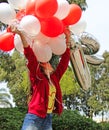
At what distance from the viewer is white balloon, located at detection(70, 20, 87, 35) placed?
16.4 feet

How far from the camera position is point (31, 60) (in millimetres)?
4453

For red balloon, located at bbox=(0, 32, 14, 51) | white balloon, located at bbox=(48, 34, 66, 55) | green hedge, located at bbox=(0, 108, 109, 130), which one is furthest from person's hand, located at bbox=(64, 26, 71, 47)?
green hedge, located at bbox=(0, 108, 109, 130)

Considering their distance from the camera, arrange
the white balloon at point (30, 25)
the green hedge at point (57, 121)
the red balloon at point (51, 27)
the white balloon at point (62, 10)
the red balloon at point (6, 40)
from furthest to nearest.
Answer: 1. the green hedge at point (57, 121)
2. the red balloon at point (6, 40)
3. the white balloon at point (62, 10)
4. the red balloon at point (51, 27)
5. the white balloon at point (30, 25)

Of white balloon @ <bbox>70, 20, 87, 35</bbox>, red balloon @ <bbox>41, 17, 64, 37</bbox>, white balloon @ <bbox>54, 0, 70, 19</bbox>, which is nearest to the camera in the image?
red balloon @ <bbox>41, 17, 64, 37</bbox>

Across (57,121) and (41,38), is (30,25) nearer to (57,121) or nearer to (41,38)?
(41,38)

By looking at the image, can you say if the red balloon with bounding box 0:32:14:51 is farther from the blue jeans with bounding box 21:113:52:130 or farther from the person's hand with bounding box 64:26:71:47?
the blue jeans with bounding box 21:113:52:130

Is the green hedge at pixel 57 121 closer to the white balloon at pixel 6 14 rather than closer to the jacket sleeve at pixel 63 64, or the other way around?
the jacket sleeve at pixel 63 64

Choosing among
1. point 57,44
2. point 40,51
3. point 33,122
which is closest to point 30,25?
point 40,51

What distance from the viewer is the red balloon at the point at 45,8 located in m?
4.43

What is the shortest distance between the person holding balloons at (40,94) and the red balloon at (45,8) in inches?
10.9

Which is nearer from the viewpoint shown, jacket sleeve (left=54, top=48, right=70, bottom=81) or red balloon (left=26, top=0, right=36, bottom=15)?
red balloon (left=26, top=0, right=36, bottom=15)

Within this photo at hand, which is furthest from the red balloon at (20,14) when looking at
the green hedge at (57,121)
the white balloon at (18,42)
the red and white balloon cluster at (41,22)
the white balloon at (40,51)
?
the green hedge at (57,121)

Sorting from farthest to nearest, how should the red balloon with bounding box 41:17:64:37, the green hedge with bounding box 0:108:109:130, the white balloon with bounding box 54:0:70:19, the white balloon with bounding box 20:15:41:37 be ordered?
the green hedge with bounding box 0:108:109:130, the white balloon with bounding box 54:0:70:19, the red balloon with bounding box 41:17:64:37, the white balloon with bounding box 20:15:41:37

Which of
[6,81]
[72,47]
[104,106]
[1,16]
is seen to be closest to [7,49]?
[1,16]
